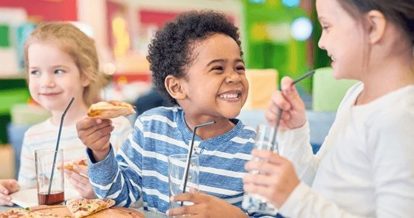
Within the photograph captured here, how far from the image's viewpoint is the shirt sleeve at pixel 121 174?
122 cm

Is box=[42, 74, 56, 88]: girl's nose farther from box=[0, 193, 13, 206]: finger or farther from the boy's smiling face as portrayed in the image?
the boy's smiling face

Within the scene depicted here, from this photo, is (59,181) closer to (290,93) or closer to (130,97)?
(290,93)

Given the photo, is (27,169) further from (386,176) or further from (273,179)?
(386,176)

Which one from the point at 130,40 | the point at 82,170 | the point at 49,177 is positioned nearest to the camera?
the point at 49,177

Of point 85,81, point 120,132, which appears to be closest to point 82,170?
point 120,132

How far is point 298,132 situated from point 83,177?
1.94 feet

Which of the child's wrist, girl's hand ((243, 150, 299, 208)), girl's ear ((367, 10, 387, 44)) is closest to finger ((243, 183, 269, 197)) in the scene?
girl's hand ((243, 150, 299, 208))

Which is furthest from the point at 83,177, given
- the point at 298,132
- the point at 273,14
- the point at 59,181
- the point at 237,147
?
the point at 273,14

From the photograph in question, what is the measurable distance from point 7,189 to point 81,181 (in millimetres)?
182

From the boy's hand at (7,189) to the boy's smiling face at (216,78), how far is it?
1.62 ft

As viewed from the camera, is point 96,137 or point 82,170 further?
point 82,170

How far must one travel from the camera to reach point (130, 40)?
249 inches

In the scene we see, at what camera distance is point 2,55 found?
5062mm

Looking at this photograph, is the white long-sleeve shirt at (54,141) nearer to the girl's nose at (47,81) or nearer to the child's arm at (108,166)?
the girl's nose at (47,81)
